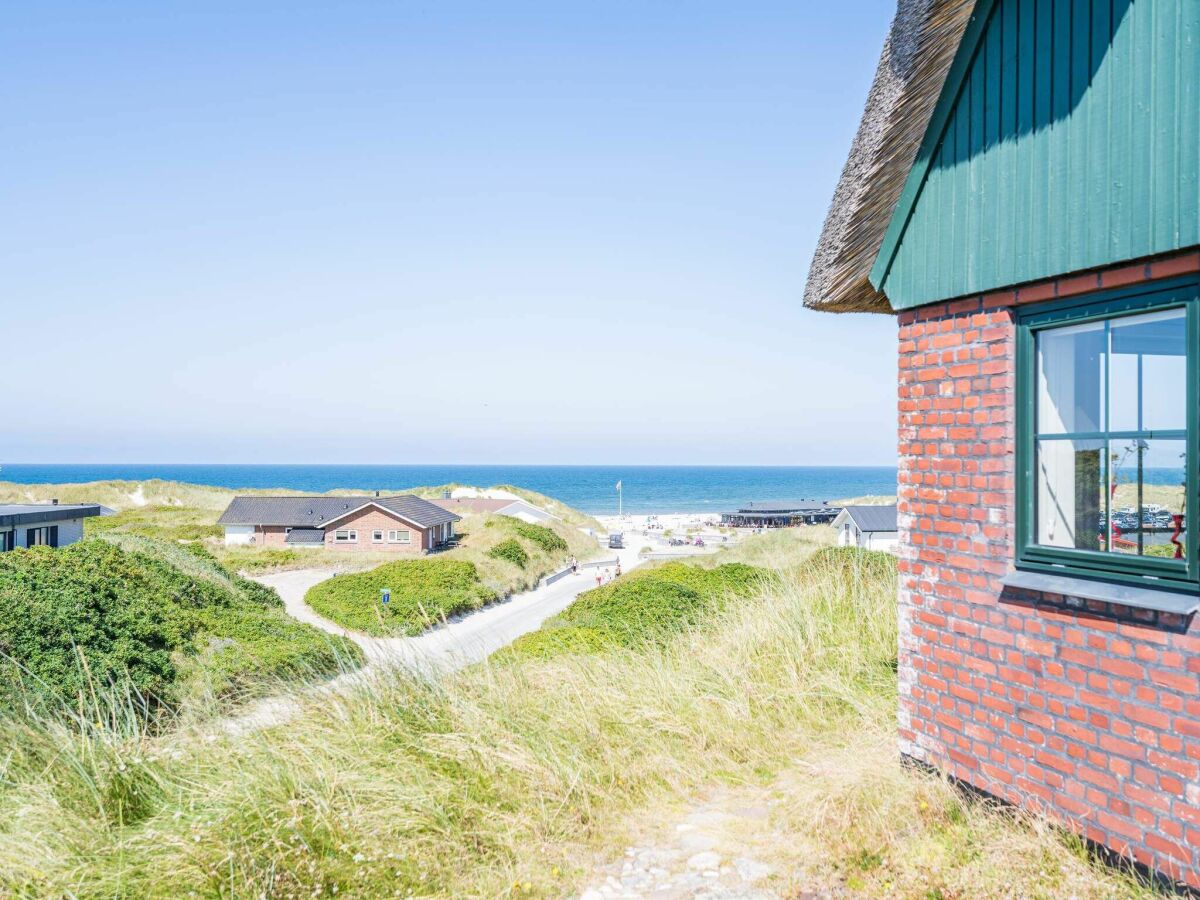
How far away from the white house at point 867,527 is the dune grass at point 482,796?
34.5 metres

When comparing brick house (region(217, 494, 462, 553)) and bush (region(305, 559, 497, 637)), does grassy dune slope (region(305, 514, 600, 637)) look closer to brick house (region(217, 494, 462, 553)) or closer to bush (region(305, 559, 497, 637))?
bush (region(305, 559, 497, 637))

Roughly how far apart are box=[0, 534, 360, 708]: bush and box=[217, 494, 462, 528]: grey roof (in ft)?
80.4

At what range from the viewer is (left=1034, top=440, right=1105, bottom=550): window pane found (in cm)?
401

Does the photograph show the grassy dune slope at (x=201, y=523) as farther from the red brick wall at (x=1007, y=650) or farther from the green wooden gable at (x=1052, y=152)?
the green wooden gable at (x=1052, y=152)

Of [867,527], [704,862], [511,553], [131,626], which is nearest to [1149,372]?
[704,862]

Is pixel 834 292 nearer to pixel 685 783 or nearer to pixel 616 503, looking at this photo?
pixel 685 783

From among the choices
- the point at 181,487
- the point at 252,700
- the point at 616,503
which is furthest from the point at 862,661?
the point at 616,503

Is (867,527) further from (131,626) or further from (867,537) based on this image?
(131,626)

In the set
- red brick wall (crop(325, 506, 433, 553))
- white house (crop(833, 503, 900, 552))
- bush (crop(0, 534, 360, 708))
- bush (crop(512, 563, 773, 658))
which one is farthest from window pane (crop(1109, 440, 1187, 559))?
red brick wall (crop(325, 506, 433, 553))

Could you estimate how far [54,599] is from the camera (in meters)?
15.2

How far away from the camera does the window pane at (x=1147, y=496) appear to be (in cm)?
359

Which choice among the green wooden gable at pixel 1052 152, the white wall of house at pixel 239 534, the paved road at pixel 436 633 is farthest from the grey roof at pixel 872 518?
the green wooden gable at pixel 1052 152

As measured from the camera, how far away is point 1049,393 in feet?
13.8

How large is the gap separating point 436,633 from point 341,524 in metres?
23.4
